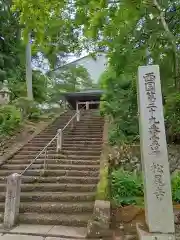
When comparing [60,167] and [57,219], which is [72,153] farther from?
[57,219]

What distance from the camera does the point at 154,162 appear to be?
436cm

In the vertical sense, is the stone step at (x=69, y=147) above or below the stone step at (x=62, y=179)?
above

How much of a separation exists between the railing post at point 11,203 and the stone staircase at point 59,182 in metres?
0.27

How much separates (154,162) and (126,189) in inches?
69.9

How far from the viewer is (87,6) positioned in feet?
27.4

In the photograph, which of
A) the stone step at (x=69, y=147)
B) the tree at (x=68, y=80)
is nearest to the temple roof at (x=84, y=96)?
the tree at (x=68, y=80)

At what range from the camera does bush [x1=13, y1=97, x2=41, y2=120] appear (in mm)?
12273

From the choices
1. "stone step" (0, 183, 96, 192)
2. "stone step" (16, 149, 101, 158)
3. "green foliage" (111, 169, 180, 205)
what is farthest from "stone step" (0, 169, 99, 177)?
"stone step" (16, 149, 101, 158)

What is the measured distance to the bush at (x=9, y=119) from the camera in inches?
407

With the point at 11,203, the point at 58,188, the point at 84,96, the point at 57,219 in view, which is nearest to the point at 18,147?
the point at 58,188

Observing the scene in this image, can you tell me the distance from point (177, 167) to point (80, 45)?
901 cm

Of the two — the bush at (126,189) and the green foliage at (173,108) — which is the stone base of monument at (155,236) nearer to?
the bush at (126,189)

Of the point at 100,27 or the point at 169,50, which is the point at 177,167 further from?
the point at 100,27

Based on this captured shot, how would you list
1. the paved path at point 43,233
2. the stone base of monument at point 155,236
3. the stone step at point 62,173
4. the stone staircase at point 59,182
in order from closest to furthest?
1. the stone base of monument at point 155,236
2. the paved path at point 43,233
3. the stone staircase at point 59,182
4. the stone step at point 62,173
